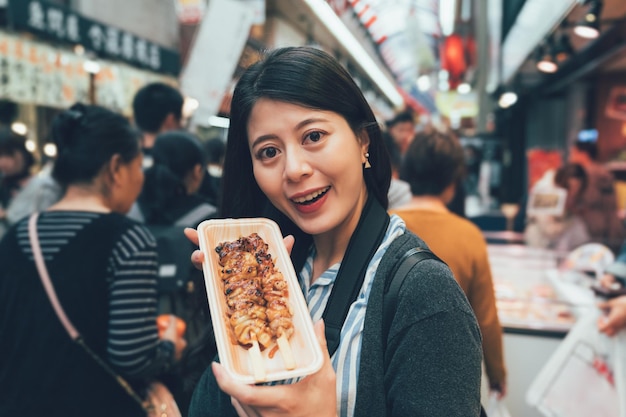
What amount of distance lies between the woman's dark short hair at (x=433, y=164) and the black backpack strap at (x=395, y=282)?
2.07 metres

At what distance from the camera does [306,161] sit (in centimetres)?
146

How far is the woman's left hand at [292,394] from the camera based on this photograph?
1109 millimetres

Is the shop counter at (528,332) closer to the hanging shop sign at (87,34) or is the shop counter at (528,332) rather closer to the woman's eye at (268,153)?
the woman's eye at (268,153)

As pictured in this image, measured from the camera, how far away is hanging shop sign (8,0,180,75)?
293 inches

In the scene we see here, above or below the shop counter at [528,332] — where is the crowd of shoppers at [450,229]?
above

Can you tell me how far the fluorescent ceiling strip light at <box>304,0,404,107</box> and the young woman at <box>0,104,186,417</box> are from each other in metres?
2.33

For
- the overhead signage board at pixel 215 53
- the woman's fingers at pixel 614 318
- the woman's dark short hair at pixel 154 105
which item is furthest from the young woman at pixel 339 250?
the woman's dark short hair at pixel 154 105

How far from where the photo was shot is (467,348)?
1.25m

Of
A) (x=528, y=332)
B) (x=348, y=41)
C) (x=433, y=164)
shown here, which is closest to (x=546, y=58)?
(x=348, y=41)

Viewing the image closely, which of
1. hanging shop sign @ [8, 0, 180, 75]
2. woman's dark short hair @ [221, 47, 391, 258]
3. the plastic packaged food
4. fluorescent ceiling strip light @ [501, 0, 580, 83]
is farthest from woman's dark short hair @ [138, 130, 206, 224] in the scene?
hanging shop sign @ [8, 0, 180, 75]

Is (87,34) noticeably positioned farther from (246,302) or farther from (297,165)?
(246,302)

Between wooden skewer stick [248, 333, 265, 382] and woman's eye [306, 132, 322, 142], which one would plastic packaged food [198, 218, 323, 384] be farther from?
woman's eye [306, 132, 322, 142]

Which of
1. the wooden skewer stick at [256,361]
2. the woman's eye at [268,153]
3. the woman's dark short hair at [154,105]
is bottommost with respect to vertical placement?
the wooden skewer stick at [256,361]

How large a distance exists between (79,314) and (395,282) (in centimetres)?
159
